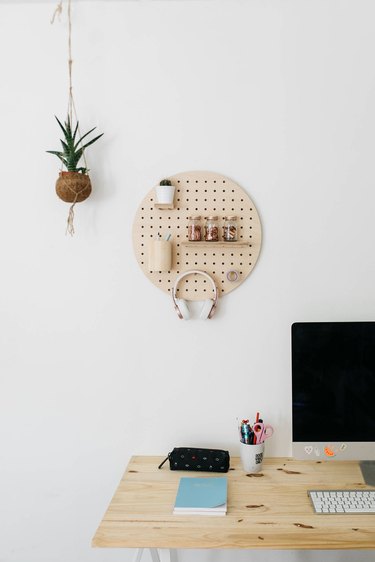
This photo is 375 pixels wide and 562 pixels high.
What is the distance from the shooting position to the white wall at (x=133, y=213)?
197cm

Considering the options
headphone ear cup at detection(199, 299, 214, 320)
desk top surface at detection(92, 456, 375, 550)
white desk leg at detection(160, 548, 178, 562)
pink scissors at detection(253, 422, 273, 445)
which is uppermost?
headphone ear cup at detection(199, 299, 214, 320)

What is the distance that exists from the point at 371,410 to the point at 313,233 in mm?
611

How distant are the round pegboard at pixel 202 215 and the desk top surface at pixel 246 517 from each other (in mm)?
626

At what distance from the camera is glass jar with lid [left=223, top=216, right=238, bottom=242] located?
6.34ft

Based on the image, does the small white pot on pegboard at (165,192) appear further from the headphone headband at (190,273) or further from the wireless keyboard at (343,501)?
the wireless keyboard at (343,501)

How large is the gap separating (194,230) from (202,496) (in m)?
0.83

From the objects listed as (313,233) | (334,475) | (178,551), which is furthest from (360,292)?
(178,551)

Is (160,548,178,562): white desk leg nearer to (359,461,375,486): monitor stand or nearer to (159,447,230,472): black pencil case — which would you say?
(159,447,230,472): black pencil case

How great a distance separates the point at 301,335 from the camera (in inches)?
70.7

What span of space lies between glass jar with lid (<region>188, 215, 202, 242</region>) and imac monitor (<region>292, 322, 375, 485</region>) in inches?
17.1

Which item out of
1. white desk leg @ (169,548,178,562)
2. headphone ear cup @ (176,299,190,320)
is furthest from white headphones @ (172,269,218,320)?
white desk leg @ (169,548,178,562)

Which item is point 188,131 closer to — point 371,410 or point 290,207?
point 290,207

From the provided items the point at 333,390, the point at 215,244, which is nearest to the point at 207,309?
the point at 215,244

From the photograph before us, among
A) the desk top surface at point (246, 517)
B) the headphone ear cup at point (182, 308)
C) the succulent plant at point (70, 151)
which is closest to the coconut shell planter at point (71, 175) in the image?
the succulent plant at point (70, 151)
